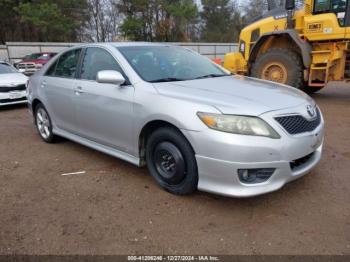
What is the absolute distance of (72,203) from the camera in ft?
11.2

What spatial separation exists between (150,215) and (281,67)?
6501 millimetres

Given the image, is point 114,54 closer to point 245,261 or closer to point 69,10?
point 245,261

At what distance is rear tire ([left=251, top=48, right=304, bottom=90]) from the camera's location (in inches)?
322

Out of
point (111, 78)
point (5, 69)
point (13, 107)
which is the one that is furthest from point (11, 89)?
point (111, 78)

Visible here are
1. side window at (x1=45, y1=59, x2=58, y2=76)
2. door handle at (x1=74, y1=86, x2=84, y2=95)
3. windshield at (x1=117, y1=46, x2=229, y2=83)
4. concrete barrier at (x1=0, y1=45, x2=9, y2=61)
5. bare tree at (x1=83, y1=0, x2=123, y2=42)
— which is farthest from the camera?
bare tree at (x1=83, y1=0, x2=123, y2=42)

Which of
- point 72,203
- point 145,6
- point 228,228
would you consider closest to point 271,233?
point 228,228

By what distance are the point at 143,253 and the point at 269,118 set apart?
1563mm

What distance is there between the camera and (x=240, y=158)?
284 centimetres

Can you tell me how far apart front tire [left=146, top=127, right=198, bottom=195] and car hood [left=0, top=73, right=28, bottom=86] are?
6808 mm

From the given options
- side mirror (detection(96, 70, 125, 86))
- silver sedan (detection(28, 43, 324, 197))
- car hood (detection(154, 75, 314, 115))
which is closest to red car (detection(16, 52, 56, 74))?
silver sedan (detection(28, 43, 324, 197))

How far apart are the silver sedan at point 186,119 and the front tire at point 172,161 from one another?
0.01 meters

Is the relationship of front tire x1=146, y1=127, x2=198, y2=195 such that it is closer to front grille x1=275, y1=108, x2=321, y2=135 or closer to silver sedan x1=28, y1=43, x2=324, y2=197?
silver sedan x1=28, y1=43, x2=324, y2=197

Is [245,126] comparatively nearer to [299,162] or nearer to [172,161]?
[299,162]

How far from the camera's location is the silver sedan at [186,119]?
2.90 m
